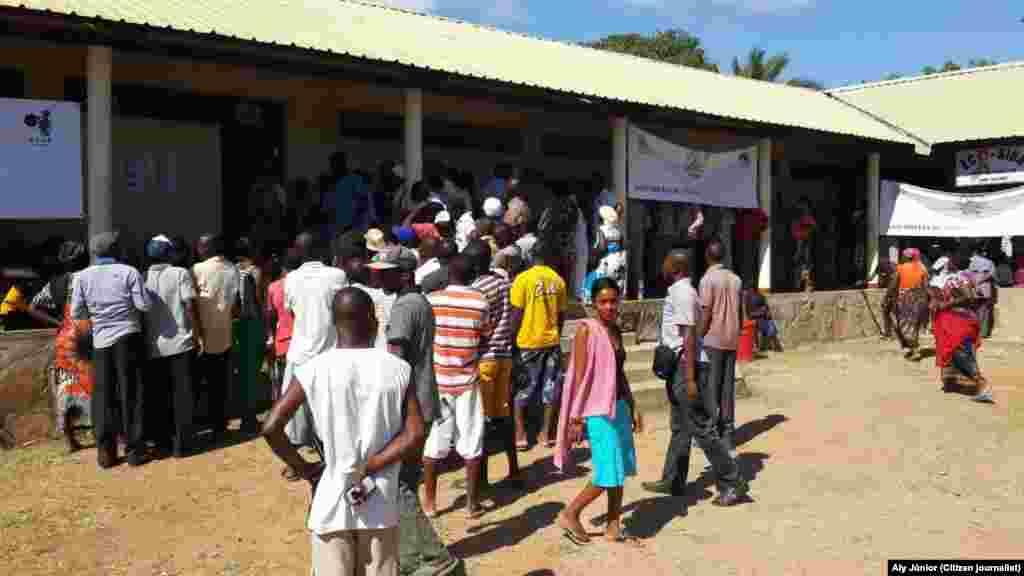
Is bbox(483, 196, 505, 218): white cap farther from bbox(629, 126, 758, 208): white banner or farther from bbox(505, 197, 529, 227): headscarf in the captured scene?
bbox(629, 126, 758, 208): white banner

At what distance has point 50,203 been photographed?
7.50 meters

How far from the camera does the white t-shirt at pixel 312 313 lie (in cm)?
600

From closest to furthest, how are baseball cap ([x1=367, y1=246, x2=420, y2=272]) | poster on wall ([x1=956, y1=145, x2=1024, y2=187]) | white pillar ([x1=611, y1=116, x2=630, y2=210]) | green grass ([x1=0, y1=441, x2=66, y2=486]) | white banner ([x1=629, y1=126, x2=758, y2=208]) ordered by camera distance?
baseball cap ([x1=367, y1=246, x2=420, y2=272]) → green grass ([x1=0, y1=441, x2=66, y2=486]) → white pillar ([x1=611, y1=116, x2=630, y2=210]) → white banner ([x1=629, y1=126, x2=758, y2=208]) → poster on wall ([x1=956, y1=145, x2=1024, y2=187])

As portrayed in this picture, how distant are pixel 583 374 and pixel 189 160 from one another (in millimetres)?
6851

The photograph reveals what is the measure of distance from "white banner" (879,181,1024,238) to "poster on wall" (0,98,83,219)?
12.9 meters

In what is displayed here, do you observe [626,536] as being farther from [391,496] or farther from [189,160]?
[189,160]

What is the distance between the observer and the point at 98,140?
775 cm

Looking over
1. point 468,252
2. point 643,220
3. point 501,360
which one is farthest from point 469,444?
point 643,220

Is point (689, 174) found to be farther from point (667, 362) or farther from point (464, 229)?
point (667, 362)

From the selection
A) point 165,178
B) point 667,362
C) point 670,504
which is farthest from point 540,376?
point 165,178

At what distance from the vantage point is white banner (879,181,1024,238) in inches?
592

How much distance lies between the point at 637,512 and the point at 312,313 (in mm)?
2472

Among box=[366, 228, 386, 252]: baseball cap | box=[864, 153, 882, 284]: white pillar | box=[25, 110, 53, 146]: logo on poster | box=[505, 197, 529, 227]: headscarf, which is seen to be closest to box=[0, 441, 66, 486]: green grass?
box=[25, 110, 53, 146]: logo on poster

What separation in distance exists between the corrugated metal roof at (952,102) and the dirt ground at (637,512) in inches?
357
